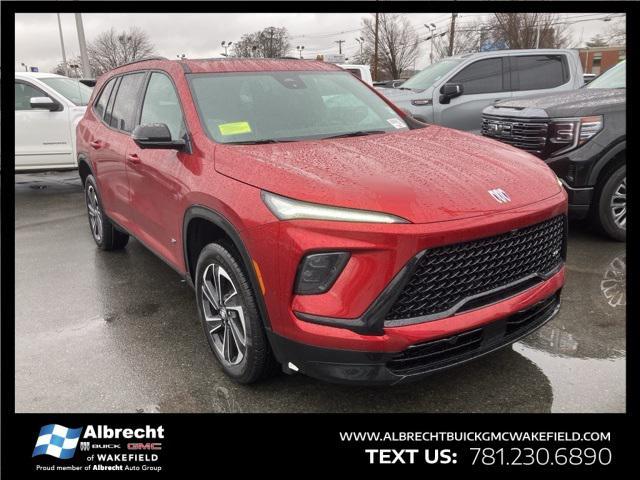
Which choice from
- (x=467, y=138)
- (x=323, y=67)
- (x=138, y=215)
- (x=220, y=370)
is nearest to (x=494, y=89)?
(x=323, y=67)

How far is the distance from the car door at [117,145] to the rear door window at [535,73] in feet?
20.8

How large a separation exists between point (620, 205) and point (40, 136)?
8.31 meters

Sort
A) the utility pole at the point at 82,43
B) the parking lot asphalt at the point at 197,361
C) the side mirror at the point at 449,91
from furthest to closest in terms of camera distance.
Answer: the utility pole at the point at 82,43 → the side mirror at the point at 449,91 → the parking lot asphalt at the point at 197,361

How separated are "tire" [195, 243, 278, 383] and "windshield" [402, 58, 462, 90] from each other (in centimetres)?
664

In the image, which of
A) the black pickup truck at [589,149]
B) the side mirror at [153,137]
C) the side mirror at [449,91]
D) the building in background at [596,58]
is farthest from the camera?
the building in background at [596,58]

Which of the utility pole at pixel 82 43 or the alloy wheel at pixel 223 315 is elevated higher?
the utility pole at pixel 82 43

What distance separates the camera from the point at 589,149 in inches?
189

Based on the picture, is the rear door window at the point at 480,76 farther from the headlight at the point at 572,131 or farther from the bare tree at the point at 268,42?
the bare tree at the point at 268,42

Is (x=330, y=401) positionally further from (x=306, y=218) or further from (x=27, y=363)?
(x=27, y=363)

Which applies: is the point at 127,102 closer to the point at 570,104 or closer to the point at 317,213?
the point at 317,213

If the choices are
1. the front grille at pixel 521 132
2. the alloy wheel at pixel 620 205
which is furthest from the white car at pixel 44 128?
the alloy wheel at pixel 620 205

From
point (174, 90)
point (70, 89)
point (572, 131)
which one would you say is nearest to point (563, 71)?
point (572, 131)

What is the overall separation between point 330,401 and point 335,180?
3.94 ft

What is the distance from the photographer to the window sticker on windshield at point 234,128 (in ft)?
10.3
